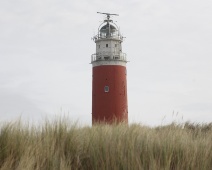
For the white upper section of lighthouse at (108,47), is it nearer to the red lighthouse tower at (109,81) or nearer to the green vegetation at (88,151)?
the red lighthouse tower at (109,81)

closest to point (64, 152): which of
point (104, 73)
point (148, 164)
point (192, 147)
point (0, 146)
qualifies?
point (0, 146)

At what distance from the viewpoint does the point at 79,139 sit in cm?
498

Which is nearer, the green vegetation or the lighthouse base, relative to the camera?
the green vegetation

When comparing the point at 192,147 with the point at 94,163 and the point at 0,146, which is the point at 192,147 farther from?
the point at 0,146

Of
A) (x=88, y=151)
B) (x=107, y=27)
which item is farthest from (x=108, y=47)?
(x=88, y=151)

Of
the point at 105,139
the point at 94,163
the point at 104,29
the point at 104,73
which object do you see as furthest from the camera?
the point at 104,29

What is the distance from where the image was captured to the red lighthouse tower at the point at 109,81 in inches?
917

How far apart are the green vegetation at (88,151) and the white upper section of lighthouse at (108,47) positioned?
62.8ft

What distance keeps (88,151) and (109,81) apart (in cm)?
1892

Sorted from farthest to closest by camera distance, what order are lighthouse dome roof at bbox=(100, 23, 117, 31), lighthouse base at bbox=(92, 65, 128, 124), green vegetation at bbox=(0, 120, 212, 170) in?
1. lighthouse dome roof at bbox=(100, 23, 117, 31)
2. lighthouse base at bbox=(92, 65, 128, 124)
3. green vegetation at bbox=(0, 120, 212, 170)

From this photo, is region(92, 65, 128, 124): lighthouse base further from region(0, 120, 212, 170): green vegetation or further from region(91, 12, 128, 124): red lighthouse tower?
region(0, 120, 212, 170): green vegetation

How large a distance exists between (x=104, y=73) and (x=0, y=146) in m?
19.5

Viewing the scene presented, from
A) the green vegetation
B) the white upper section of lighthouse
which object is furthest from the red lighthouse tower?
the green vegetation

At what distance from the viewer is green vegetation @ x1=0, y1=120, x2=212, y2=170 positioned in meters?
3.99
